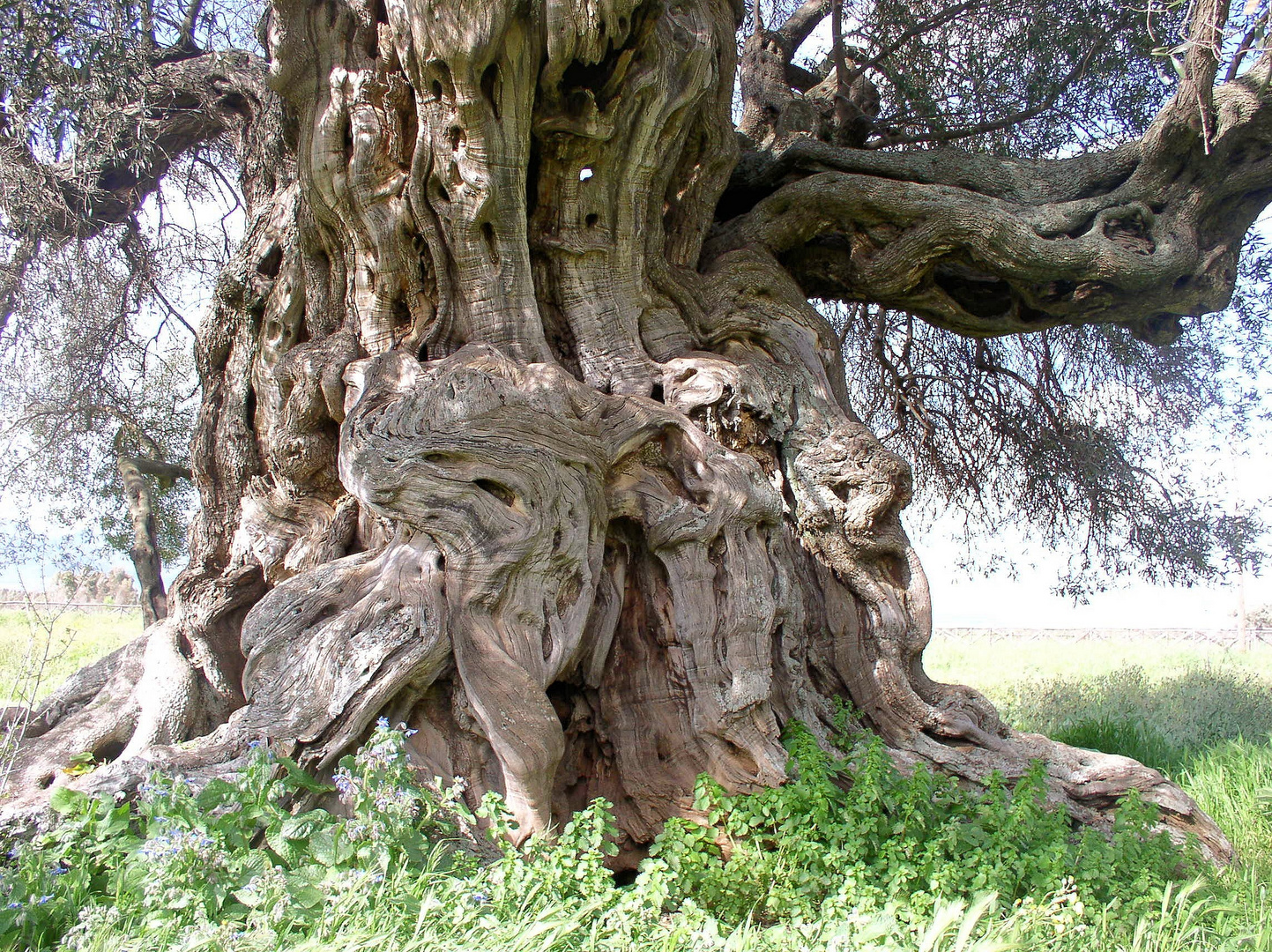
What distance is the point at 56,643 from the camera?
5.34 m

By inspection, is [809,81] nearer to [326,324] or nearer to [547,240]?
[547,240]

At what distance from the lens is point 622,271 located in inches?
205

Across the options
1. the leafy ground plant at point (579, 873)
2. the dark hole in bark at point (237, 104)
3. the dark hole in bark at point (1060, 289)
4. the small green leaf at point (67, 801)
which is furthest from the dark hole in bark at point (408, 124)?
the dark hole in bark at point (1060, 289)

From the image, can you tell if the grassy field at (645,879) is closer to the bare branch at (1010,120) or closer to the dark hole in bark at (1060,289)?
the dark hole in bark at (1060,289)

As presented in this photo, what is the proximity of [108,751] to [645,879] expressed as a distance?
3.43 meters

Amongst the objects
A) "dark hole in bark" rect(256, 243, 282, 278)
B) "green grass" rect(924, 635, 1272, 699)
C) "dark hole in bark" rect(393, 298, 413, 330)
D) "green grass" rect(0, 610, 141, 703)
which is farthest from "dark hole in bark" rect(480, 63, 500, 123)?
"green grass" rect(924, 635, 1272, 699)

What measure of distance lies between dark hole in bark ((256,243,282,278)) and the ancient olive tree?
0.04 meters

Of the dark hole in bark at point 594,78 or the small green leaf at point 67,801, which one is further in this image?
the dark hole in bark at point 594,78

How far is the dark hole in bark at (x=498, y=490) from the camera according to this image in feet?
13.0

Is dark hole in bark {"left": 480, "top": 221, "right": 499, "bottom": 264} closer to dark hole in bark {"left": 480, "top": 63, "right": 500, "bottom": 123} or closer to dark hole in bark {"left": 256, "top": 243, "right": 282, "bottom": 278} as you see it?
dark hole in bark {"left": 480, "top": 63, "right": 500, "bottom": 123}

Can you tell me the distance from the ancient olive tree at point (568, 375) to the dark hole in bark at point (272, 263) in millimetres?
43

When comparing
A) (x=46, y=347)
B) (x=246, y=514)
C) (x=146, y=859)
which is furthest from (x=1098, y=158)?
(x=46, y=347)

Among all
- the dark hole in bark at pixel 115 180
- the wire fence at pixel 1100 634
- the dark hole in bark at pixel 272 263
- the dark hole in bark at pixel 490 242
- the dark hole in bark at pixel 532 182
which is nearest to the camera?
the dark hole in bark at pixel 490 242

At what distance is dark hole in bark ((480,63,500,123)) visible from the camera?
14.3ft
